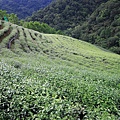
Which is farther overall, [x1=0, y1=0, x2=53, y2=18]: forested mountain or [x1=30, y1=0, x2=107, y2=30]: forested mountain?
[x1=0, y1=0, x2=53, y2=18]: forested mountain

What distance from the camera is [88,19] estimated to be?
110438mm

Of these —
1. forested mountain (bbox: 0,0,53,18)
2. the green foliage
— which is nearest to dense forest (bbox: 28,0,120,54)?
the green foliage

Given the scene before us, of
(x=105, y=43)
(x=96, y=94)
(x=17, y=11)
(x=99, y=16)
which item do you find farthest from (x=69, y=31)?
(x=96, y=94)

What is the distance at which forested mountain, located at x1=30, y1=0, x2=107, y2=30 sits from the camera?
11331 centimetres

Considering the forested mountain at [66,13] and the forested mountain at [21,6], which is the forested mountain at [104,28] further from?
the forested mountain at [21,6]

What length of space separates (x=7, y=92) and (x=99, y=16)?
4070 inches

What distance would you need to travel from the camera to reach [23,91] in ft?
24.1

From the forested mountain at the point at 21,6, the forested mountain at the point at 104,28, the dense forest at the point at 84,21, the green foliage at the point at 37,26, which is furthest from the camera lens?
the forested mountain at the point at 21,6

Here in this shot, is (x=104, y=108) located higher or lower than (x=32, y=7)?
lower

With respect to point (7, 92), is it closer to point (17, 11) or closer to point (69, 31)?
point (69, 31)

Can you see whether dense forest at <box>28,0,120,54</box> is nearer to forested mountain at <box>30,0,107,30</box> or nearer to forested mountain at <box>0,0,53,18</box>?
forested mountain at <box>30,0,107,30</box>

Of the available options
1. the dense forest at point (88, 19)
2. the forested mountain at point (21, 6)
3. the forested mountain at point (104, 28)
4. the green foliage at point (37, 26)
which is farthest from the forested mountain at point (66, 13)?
the forested mountain at point (21, 6)

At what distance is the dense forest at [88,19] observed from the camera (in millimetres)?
86688

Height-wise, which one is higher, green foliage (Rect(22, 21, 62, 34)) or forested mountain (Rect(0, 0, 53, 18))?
forested mountain (Rect(0, 0, 53, 18))
